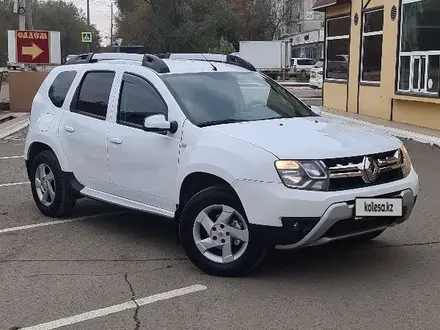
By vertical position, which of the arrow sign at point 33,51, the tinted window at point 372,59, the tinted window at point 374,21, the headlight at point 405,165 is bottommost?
the headlight at point 405,165

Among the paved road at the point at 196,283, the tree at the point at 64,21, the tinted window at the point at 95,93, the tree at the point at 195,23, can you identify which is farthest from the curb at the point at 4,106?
the tree at the point at 64,21

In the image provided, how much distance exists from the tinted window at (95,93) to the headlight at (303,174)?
2317mm

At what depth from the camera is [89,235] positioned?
657cm

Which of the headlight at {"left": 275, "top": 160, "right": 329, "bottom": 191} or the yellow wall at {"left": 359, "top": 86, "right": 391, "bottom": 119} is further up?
the yellow wall at {"left": 359, "top": 86, "right": 391, "bottom": 119}

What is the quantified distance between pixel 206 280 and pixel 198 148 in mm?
1067

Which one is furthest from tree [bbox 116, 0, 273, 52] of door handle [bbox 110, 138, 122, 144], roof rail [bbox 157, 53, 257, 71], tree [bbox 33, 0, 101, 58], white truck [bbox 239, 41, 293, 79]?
door handle [bbox 110, 138, 122, 144]

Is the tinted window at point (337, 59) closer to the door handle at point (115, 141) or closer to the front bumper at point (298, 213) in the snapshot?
the door handle at point (115, 141)

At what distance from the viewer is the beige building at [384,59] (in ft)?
44.7

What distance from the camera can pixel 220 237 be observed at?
5.13m

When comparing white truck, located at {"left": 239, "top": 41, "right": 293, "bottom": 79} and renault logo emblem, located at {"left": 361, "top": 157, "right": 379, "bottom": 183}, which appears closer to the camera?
renault logo emblem, located at {"left": 361, "top": 157, "right": 379, "bottom": 183}

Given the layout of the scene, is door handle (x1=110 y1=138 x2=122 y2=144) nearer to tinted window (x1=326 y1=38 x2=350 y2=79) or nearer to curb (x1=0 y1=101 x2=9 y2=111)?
tinted window (x1=326 y1=38 x2=350 y2=79)

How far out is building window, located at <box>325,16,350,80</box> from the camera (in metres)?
18.0

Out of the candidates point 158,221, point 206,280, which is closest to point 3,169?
point 158,221

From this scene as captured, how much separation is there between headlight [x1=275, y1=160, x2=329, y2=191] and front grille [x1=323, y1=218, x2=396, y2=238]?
1.07 feet
